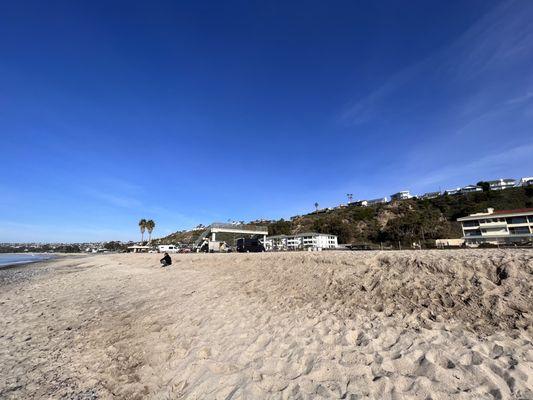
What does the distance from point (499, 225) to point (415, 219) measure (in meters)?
17.2

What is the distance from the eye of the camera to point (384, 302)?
8.21m

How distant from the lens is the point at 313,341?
6734 millimetres

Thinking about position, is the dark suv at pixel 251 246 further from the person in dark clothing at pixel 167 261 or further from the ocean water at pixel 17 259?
the ocean water at pixel 17 259

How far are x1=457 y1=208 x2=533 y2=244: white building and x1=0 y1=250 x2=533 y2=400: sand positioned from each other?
6293 centimetres

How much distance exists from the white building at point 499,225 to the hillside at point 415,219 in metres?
6.28

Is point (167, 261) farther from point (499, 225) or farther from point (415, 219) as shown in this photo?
point (499, 225)

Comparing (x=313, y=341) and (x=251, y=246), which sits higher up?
(x=251, y=246)

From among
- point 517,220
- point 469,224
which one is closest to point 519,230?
point 517,220

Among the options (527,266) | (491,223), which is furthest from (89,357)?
(491,223)

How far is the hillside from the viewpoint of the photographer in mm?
69500

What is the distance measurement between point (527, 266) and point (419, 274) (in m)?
2.71

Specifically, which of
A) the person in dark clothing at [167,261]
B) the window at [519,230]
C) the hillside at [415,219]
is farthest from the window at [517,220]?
the person in dark clothing at [167,261]

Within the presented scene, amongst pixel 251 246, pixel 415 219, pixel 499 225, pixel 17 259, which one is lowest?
pixel 251 246

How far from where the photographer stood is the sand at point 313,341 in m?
Answer: 5.07
